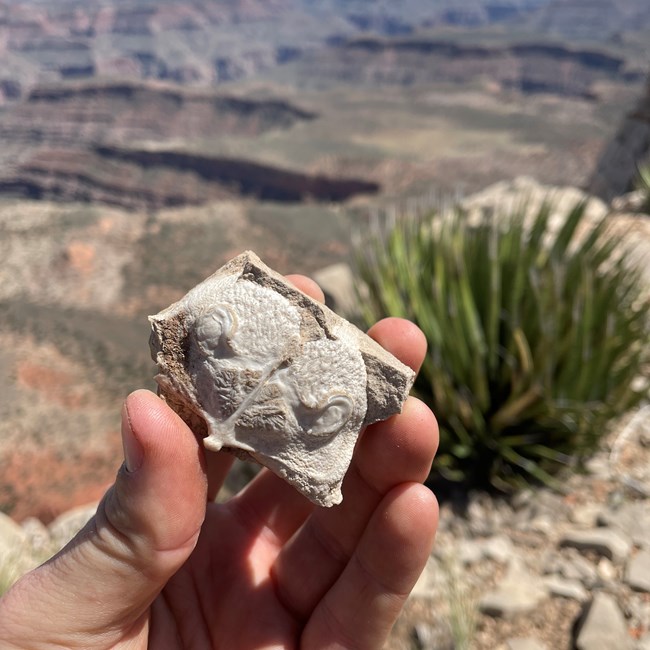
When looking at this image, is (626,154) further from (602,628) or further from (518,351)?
(602,628)

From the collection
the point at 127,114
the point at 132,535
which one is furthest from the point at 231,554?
the point at 127,114

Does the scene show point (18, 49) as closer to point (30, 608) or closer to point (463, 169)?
point (463, 169)

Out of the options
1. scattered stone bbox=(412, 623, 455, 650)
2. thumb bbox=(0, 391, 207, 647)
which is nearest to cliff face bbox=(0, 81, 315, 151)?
scattered stone bbox=(412, 623, 455, 650)

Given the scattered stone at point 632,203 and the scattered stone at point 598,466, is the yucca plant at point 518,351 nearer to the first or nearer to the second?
the scattered stone at point 598,466

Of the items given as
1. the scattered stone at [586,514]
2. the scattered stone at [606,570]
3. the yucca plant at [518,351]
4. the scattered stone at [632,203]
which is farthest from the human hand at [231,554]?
the scattered stone at [632,203]

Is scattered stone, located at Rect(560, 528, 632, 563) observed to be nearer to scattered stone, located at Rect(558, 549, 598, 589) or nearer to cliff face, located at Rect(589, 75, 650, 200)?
scattered stone, located at Rect(558, 549, 598, 589)

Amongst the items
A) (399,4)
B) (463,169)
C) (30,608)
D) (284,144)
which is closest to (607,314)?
(30,608)
